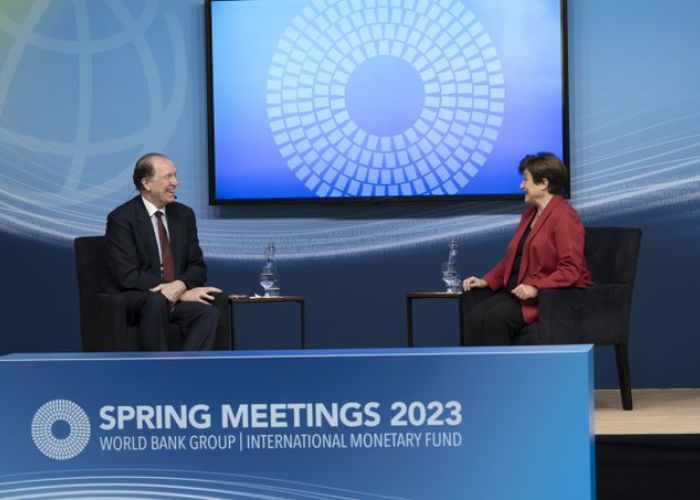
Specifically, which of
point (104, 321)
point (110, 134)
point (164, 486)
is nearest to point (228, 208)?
point (110, 134)

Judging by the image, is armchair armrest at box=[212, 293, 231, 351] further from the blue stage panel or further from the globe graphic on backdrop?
the blue stage panel

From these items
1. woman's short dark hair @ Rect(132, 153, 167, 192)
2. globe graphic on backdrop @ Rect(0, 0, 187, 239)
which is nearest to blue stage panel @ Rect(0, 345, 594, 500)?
woman's short dark hair @ Rect(132, 153, 167, 192)

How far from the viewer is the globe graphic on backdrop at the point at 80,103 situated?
6539 millimetres

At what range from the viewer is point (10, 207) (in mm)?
6648

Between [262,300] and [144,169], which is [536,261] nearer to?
[262,300]

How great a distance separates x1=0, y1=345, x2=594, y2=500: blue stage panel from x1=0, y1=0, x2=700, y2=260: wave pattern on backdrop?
4.35 meters

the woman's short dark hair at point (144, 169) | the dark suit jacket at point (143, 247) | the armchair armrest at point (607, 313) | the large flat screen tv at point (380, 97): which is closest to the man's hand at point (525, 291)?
the armchair armrest at point (607, 313)

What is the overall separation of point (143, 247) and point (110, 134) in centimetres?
A: 121

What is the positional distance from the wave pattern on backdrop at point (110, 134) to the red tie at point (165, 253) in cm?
93

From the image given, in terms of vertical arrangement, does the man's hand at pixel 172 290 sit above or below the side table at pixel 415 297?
above

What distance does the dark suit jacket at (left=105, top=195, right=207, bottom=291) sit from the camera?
5.52 m

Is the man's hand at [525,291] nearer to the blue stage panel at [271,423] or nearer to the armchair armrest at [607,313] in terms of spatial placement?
the armchair armrest at [607,313]

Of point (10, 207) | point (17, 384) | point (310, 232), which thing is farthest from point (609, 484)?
point (10, 207)

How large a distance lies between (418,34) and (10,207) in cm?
245
